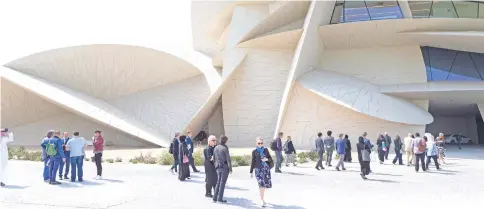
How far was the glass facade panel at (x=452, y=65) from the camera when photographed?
20.1 metres

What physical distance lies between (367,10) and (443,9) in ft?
14.2

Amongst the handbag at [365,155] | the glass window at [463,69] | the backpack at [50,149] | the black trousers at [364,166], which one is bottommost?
the black trousers at [364,166]

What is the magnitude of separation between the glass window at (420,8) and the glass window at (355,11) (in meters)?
2.83

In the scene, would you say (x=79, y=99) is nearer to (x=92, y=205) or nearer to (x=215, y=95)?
(x=215, y=95)

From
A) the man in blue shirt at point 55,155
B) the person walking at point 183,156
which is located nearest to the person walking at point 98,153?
the man in blue shirt at point 55,155

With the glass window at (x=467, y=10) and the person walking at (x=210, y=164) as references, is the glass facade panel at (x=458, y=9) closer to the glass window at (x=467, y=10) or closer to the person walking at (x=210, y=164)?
the glass window at (x=467, y=10)

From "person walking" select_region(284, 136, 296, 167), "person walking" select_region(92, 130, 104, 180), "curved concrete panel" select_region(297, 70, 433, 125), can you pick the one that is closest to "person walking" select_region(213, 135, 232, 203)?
"person walking" select_region(92, 130, 104, 180)

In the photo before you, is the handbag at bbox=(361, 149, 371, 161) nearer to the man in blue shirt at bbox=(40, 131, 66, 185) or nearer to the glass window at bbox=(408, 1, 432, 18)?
the man in blue shirt at bbox=(40, 131, 66, 185)

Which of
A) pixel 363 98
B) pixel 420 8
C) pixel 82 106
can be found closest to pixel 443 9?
pixel 420 8

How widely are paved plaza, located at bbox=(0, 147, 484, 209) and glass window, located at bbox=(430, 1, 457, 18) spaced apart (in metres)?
12.9

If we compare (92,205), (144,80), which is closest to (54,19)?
(144,80)

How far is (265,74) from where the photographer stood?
22359mm

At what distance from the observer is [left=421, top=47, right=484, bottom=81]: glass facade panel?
20.1 metres

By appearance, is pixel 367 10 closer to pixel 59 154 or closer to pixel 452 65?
pixel 452 65
